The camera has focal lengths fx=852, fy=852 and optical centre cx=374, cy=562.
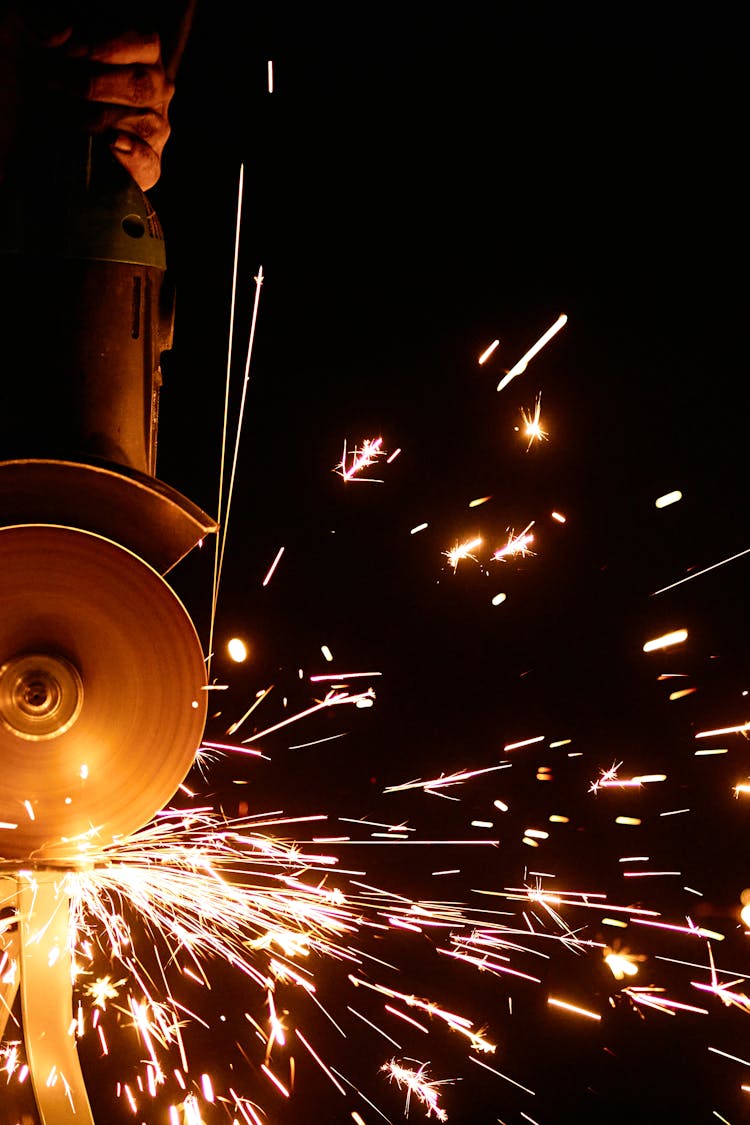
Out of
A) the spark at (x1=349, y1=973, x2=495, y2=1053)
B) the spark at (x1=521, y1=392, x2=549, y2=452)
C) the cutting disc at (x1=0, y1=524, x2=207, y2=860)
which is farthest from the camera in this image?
the spark at (x1=349, y1=973, x2=495, y2=1053)

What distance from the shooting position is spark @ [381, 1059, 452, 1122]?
9.47ft

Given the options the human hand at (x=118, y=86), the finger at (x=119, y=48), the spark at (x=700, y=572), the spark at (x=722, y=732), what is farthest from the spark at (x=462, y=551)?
the finger at (x=119, y=48)

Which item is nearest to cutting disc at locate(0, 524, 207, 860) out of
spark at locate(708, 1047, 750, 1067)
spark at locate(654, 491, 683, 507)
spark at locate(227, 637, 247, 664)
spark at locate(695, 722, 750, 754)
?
spark at locate(227, 637, 247, 664)

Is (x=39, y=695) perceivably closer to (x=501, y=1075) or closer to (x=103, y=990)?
(x=103, y=990)

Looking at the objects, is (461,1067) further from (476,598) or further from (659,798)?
(476,598)

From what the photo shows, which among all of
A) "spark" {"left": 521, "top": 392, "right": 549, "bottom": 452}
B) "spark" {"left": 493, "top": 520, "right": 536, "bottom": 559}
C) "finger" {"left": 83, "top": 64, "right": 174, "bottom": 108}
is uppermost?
"spark" {"left": 521, "top": 392, "right": 549, "bottom": 452}

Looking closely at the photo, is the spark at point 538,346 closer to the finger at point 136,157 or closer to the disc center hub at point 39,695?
the finger at point 136,157

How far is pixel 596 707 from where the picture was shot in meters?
2.96

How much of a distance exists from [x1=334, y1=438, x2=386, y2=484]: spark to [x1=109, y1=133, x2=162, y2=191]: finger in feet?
3.75

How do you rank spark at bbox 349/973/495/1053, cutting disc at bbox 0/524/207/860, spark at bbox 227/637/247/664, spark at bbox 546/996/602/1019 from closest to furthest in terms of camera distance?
cutting disc at bbox 0/524/207/860 < spark at bbox 227/637/247/664 < spark at bbox 349/973/495/1053 < spark at bbox 546/996/602/1019

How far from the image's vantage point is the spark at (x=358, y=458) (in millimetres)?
2701

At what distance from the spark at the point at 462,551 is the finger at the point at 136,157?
1.52 metres

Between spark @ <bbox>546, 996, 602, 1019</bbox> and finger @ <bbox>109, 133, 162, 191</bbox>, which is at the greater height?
finger @ <bbox>109, 133, 162, 191</bbox>

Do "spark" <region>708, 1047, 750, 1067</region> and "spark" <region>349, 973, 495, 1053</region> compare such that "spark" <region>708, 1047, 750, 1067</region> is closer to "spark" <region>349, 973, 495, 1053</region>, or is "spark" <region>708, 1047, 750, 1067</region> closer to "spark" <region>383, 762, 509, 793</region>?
"spark" <region>349, 973, 495, 1053</region>
